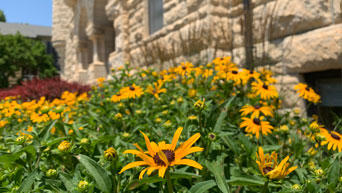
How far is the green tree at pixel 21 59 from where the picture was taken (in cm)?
1440

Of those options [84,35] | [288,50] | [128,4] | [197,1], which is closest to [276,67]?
[288,50]

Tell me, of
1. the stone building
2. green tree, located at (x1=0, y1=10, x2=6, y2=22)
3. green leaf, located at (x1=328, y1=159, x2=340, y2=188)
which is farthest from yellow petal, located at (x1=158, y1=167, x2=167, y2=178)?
green tree, located at (x1=0, y1=10, x2=6, y2=22)

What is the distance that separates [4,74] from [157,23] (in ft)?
44.4

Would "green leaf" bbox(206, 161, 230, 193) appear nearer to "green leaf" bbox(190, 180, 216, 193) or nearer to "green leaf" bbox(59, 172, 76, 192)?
"green leaf" bbox(190, 180, 216, 193)

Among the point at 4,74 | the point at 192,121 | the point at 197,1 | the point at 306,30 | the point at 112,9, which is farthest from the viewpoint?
the point at 4,74

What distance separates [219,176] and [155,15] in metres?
4.75

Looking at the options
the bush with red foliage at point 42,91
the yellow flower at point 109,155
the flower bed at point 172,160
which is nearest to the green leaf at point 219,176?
the flower bed at point 172,160

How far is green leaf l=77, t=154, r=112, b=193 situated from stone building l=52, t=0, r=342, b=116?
229cm

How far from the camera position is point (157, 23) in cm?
517

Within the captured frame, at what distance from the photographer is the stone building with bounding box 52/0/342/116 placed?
8.23 ft

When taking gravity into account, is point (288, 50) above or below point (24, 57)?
below

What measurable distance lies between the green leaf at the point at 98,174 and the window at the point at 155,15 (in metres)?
4.45

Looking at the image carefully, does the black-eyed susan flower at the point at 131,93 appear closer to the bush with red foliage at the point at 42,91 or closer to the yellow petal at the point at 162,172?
the yellow petal at the point at 162,172

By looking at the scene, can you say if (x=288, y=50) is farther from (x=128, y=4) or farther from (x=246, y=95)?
(x=128, y=4)
